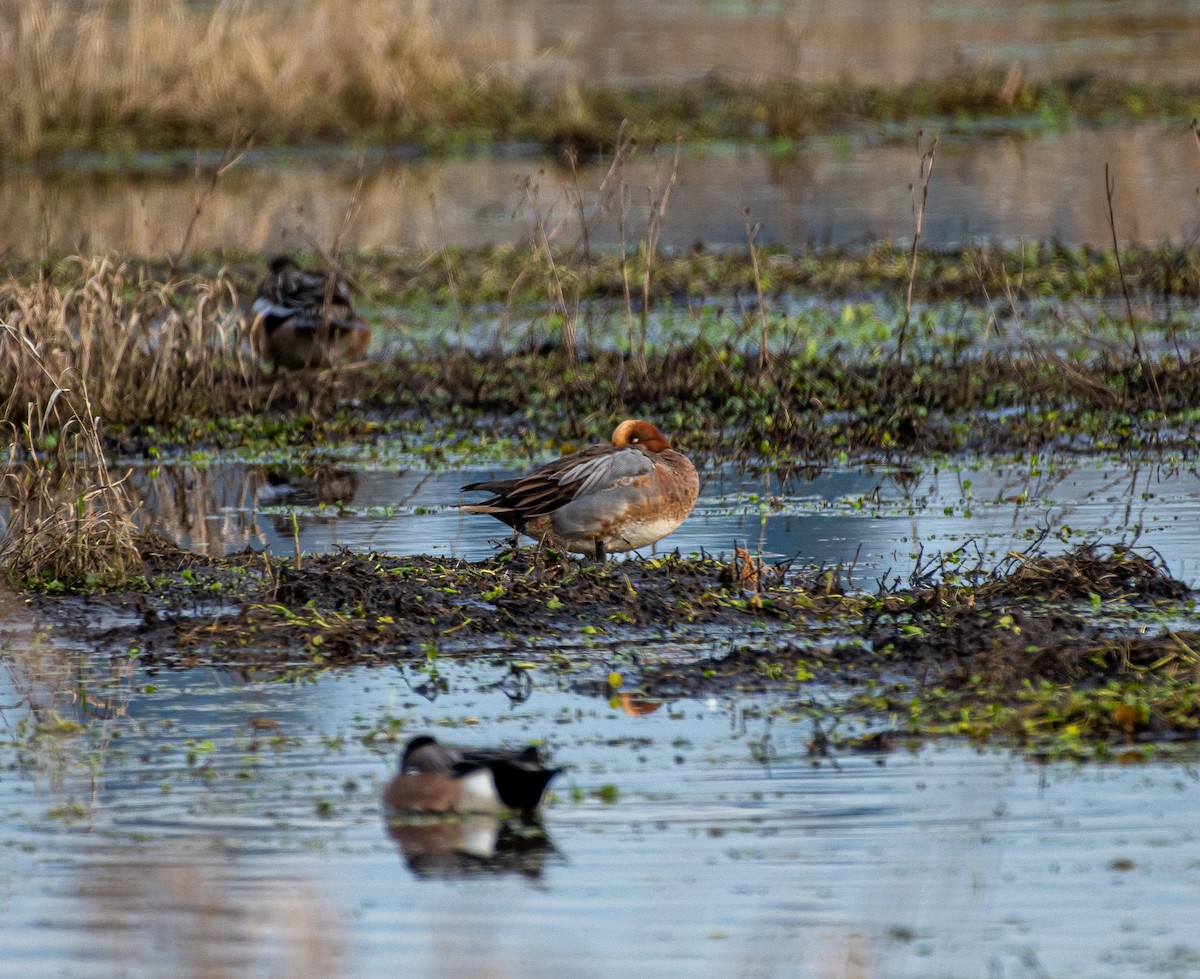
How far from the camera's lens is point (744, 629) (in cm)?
777

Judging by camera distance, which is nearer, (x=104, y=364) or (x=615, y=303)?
(x=104, y=364)

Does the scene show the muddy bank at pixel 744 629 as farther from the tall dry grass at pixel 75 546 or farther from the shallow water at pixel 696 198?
the shallow water at pixel 696 198

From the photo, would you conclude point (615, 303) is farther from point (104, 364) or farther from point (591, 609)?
point (591, 609)

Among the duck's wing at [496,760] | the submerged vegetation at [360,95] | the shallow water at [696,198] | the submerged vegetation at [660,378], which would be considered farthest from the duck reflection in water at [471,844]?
the submerged vegetation at [360,95]

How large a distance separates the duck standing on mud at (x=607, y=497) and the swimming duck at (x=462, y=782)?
9.01ft

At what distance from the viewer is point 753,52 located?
34.9 metres

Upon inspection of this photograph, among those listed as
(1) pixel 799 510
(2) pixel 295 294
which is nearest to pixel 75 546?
(1) pixel 799 510

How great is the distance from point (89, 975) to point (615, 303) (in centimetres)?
1190

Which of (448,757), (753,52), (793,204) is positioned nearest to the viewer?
(448,757)

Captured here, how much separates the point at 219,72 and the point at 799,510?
17010 mm

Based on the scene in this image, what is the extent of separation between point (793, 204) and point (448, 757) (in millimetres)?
16824

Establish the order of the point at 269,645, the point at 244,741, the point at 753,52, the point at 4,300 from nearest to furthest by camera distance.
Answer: the point at 244,741
the point at 269,645
the point at 4,300
the point at 753,52

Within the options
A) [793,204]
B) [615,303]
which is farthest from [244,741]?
[793,204]

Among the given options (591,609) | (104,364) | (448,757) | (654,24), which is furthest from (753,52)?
(448,757)
